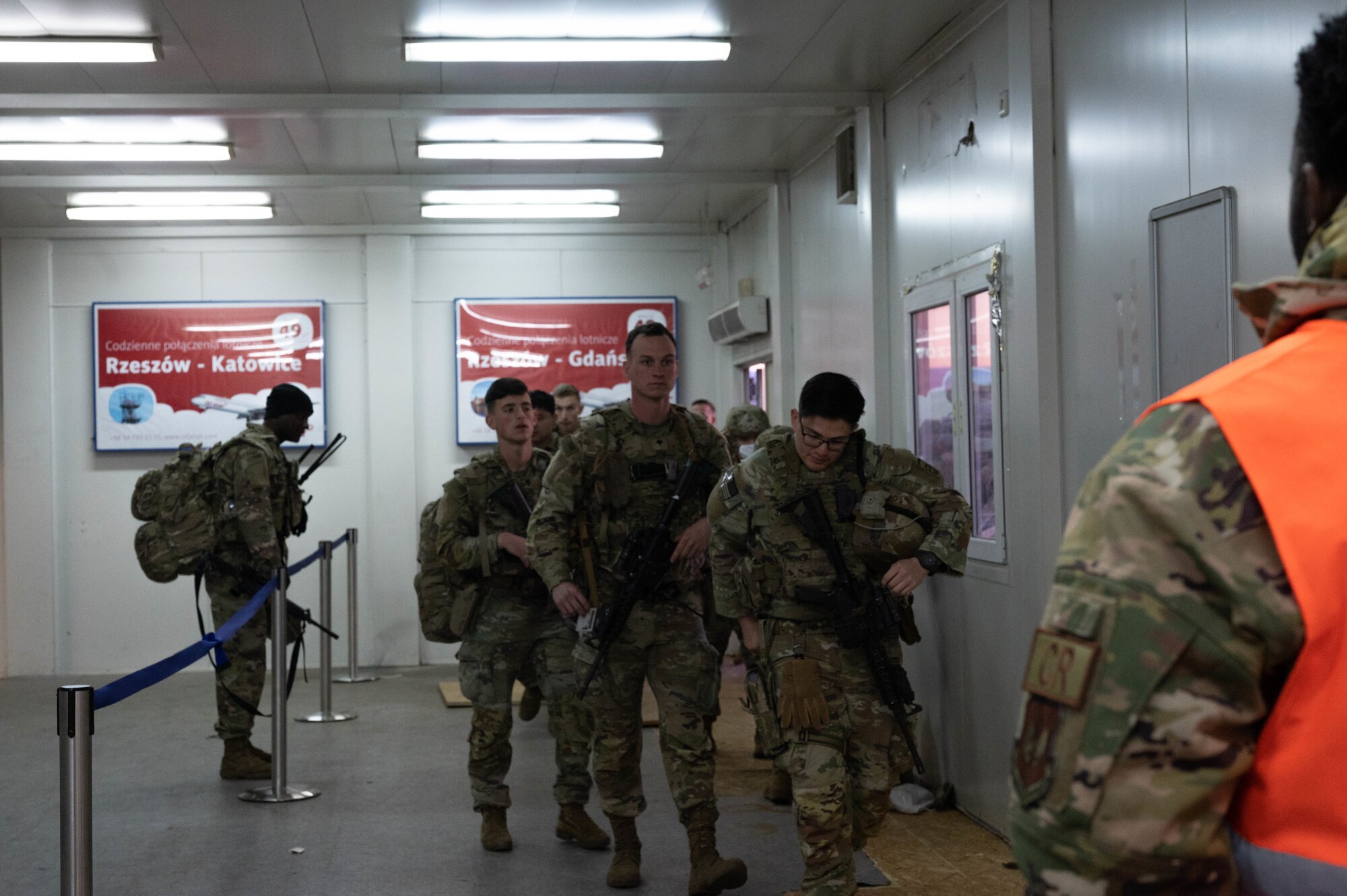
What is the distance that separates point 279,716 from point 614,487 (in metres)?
1.95

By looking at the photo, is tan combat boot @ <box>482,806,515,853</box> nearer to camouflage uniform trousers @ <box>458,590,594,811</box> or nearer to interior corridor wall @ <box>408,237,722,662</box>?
camouflage uniform trousers @ <box>458,590,594,811</box>

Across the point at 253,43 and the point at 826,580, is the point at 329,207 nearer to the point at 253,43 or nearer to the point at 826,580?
the point at 253,43

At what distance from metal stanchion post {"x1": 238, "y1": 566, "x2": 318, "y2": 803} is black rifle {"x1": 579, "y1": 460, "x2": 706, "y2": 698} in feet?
5.12

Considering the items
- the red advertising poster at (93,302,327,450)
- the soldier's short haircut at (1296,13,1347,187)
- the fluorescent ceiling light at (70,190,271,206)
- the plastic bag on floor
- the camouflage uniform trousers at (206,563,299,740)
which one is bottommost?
the plastic bag on floor

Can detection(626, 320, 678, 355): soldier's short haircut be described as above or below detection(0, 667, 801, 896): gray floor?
above

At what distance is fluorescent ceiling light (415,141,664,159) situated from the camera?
6836mm

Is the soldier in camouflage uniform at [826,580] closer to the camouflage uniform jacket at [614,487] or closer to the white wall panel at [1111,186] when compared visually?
the camouflage uniform jacket at [614,487]

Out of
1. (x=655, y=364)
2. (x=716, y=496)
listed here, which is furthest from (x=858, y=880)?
(x=655, y=364)

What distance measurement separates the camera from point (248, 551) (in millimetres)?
5867

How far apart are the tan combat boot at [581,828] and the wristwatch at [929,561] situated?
5.81 ft

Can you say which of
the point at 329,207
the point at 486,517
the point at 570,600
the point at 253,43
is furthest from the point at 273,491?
the point at 329,207

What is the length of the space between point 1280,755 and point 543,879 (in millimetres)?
3713

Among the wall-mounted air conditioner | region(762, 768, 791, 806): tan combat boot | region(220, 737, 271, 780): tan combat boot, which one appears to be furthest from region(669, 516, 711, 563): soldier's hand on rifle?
the wall-mounted air conditioner

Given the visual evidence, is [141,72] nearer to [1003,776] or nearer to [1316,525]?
[1003,776]
